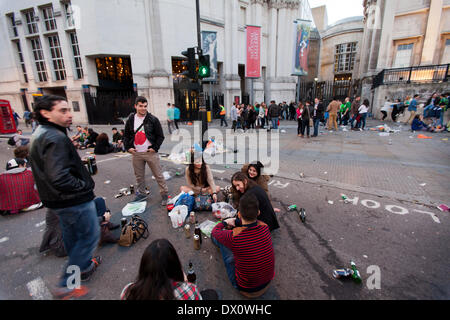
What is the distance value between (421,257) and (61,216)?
14.8 ft

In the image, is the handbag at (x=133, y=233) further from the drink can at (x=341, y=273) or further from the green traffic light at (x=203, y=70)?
the green traffic light at (x=203, y=70)

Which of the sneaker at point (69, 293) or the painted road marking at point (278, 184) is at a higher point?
the painted road marking at point (278, 184)

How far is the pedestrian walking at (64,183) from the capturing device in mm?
2111

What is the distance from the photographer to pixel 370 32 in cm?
2128

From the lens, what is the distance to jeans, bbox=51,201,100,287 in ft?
7.59

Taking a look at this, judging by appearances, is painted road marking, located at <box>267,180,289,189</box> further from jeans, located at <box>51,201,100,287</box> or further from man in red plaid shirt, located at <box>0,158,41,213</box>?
man in red plaid shirt, located at <box>0,158,41,213</box>

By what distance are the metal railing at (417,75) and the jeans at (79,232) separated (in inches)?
790

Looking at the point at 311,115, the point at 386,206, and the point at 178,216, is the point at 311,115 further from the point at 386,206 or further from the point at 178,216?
the point at 178,216

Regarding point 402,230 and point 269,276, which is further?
point 402,230

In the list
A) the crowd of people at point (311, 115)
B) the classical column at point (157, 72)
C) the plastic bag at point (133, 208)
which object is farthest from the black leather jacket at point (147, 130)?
the classical column at point (157, 72)

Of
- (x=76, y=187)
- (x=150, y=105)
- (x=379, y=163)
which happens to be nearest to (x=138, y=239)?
(x=76, y=187)

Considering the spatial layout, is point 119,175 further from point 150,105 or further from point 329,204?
point 150,105

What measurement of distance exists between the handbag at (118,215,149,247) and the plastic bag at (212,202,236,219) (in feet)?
4.08

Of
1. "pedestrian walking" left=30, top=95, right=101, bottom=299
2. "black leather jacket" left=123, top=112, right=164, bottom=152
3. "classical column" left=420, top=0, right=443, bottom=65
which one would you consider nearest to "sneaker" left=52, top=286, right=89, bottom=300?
"pedestrian walking" left=30, top=95, right=101, bottom=299
